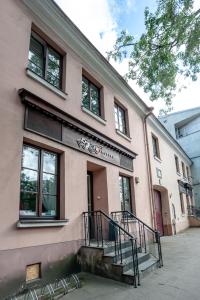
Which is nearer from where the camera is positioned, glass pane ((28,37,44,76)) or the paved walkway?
the paved walkway

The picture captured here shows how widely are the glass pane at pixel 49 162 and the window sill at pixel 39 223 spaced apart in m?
1.20

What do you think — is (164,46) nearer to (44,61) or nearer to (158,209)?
(44,61)

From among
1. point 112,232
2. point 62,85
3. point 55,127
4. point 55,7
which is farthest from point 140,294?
point 55,7

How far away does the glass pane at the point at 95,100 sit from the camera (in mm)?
8396

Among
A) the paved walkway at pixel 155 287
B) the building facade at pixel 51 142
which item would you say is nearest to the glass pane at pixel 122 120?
the building facade at pixel 51 142

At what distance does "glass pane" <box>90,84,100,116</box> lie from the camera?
331 inches

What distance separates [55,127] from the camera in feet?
20.0

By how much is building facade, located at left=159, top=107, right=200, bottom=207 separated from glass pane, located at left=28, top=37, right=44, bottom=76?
2032 cm

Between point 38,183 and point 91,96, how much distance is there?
4.06 meters

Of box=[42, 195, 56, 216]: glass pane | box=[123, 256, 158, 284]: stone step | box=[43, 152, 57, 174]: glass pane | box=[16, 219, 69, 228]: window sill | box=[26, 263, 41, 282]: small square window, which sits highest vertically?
box=[43, 152, 57, 174]: glass pane

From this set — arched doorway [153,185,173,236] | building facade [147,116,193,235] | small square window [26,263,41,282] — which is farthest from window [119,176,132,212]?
arched doorway [153,185,173,236]

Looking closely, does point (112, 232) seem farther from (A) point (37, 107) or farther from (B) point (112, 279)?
(A) point (37, 107)

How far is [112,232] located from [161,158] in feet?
25.1

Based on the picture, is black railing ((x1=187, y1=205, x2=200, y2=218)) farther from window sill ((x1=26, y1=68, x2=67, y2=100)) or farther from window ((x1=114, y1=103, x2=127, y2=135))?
window sill ((x1=26, y1=68, x2=67, y2=100))
